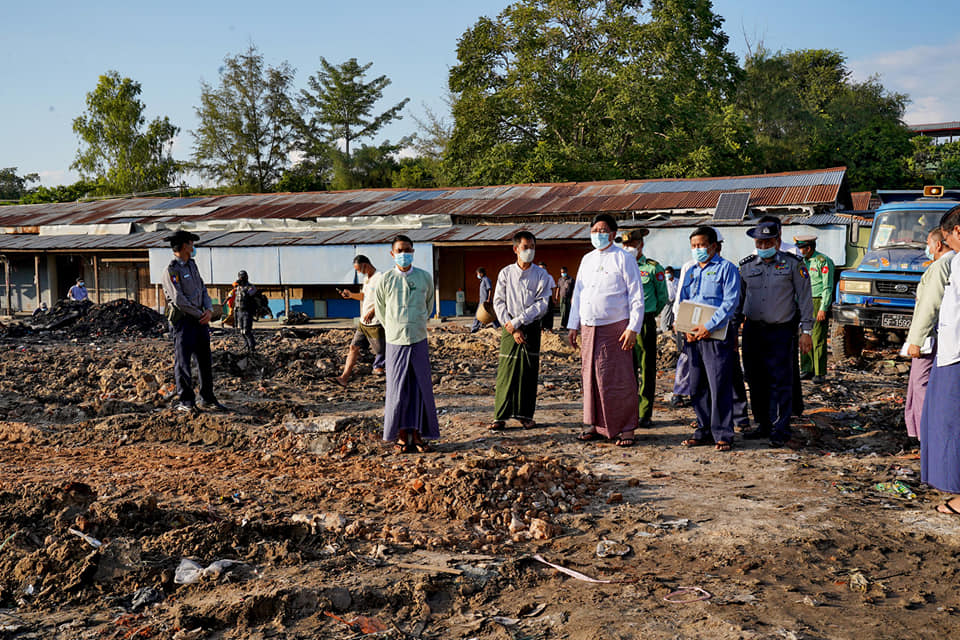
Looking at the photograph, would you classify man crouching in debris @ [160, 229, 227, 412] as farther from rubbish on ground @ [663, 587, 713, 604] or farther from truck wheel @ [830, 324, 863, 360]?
truck wheel @ [830, 324, 863, 360]

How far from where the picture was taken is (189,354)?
7598 mm

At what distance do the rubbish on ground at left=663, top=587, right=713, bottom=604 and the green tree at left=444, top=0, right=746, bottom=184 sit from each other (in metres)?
28.4

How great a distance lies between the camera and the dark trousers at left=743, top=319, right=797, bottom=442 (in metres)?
6.11

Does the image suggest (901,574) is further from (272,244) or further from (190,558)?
(272,244)

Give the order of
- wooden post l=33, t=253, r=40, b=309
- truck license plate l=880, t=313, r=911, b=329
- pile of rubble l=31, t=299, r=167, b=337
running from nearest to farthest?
truck license plate l=880, t=313, r=911, b=329
pile of rubble l=31, t=299, r=167, b=337
wooden post l=33, t=253, r=40, b=309

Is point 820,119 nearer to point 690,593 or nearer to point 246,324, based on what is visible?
point 246,324

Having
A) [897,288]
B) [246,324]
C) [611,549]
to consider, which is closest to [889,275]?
[897,288]

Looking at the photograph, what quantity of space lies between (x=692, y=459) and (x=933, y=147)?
1379 inches

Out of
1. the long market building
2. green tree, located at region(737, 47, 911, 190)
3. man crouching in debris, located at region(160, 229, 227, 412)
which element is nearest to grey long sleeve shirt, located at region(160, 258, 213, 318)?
man crouching in debris, located at region(160, 229, 227, 412)

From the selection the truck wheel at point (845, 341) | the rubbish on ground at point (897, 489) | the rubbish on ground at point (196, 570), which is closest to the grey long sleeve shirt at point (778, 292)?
the rubbish on ground at point (897, 489)

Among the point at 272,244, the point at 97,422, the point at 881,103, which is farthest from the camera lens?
the point at 881,103

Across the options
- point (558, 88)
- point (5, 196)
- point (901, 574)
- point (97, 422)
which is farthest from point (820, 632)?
point (5, 196)

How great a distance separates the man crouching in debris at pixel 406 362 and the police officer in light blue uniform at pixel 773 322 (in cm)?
260

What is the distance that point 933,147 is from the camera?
112ft
